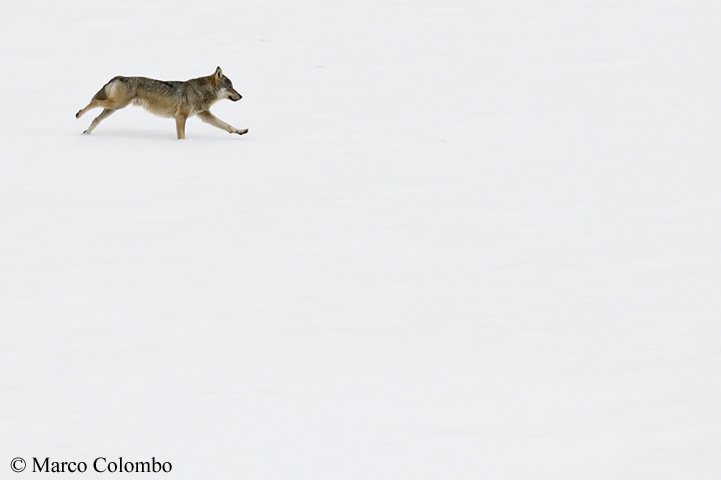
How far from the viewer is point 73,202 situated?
350 inches

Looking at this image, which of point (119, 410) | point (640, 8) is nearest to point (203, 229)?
point (119, 410)

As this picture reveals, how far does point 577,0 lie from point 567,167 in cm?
875

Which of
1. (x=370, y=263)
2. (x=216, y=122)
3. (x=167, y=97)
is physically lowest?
(x=370, y=263)

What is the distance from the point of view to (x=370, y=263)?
7.62 meters

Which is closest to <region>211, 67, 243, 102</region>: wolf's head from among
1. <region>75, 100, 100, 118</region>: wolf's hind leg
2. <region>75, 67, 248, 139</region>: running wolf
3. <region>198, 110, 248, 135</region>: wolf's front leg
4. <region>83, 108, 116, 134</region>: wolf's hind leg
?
<region>75, 67, 248, 139</region>: running wolf

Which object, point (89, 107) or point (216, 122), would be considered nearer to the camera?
point (89, 107)

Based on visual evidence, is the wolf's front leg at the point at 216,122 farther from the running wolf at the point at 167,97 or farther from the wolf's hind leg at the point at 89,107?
the wolf's hind leg at the point at 89,107

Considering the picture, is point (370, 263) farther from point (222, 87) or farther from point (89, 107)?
point (89, 107)

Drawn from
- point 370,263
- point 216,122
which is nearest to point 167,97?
point 216,122

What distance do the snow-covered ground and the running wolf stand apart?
303mm

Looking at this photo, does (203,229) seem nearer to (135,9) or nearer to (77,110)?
(77,110)

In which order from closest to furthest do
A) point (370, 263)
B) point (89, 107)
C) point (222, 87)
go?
point (370, 263), point (89, 107), point (222, 87)

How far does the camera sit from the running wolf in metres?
11.4

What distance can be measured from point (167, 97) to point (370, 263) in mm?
4797
